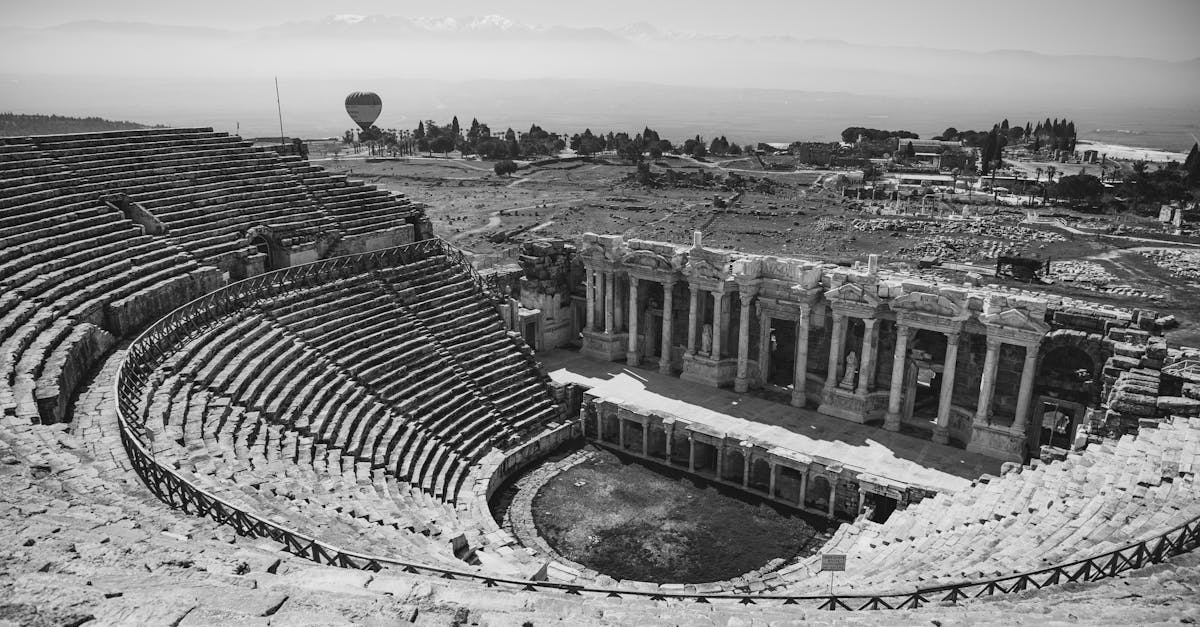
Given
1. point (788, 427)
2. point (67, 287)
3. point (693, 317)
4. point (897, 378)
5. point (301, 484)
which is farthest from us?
point (693, 317)

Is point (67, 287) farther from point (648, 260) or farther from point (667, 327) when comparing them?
point (667, 327)

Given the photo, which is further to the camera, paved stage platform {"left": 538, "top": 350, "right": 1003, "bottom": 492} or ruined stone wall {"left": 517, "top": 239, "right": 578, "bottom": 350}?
ruined stone wall {"left": 517, "top": 239, "right": 578, "bottom": 350}

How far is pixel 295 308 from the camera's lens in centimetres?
2883

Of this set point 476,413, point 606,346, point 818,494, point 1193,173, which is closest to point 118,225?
point 476,413

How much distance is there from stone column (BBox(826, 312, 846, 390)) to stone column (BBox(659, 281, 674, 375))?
24.5 feet

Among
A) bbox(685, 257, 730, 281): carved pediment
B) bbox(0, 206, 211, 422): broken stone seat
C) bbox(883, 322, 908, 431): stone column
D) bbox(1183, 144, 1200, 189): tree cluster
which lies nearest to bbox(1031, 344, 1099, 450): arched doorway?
bbox(883, 322, 908, 431): stone column

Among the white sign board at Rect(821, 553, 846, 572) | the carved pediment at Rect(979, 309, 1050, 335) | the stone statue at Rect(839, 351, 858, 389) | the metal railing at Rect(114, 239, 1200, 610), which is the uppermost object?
the carved pediment at Rect(979, 309, 1050, 335)

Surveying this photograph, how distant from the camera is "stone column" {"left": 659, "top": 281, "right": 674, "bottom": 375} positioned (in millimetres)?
36500

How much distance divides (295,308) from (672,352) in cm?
1719

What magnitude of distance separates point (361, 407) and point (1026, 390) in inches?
922

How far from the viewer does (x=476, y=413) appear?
98.0ft

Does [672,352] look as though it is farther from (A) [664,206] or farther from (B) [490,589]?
(A) [664,206]

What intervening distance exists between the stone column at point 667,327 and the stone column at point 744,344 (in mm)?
3479

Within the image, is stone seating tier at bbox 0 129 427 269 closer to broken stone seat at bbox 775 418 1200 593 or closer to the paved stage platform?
the paved stage platform
